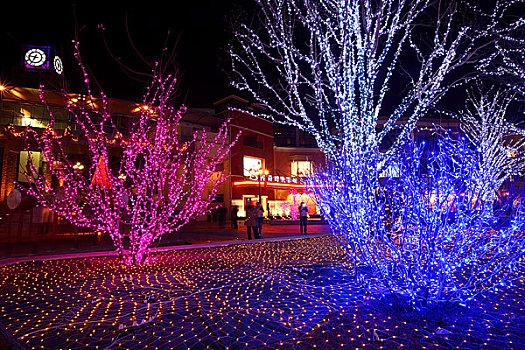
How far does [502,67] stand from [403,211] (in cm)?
613

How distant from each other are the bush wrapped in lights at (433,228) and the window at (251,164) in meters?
24.3

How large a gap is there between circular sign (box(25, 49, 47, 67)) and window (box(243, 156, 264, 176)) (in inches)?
666

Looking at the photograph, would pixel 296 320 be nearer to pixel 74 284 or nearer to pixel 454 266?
pixel 454 266

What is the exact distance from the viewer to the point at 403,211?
10.5 ft

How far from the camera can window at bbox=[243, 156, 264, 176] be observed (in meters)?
28.3

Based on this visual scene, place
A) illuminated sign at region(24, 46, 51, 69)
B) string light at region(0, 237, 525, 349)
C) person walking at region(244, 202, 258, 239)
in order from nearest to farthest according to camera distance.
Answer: string light at region(0, 237, 525, 349) → person walking at region(244, 202, 258, 239) → illuminated sign at region(24, 46, 51, 69)

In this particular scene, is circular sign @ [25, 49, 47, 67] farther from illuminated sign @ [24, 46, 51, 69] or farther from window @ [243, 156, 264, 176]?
window @ [243, 156, 264, 176]

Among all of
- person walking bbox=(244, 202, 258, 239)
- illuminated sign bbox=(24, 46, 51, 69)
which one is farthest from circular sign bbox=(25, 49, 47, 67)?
person walking bbox=(244, 202, 258, 239)

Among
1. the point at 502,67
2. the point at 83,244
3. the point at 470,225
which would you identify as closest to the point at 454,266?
the point at 470,225

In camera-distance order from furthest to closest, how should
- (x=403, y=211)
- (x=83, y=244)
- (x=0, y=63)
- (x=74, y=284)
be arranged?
(x=0, y=63), (x=83, y=244), (x=74, y=284), (x=403, y=211)

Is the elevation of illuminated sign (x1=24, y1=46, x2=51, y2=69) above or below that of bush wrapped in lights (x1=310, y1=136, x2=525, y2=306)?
above

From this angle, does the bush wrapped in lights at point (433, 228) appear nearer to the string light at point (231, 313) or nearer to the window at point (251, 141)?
the string light at point (231, 313)

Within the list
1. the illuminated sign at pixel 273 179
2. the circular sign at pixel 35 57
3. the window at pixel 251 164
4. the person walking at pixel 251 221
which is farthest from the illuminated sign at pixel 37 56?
the window at pixel 251 164

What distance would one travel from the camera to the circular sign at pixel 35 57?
46.0ft
